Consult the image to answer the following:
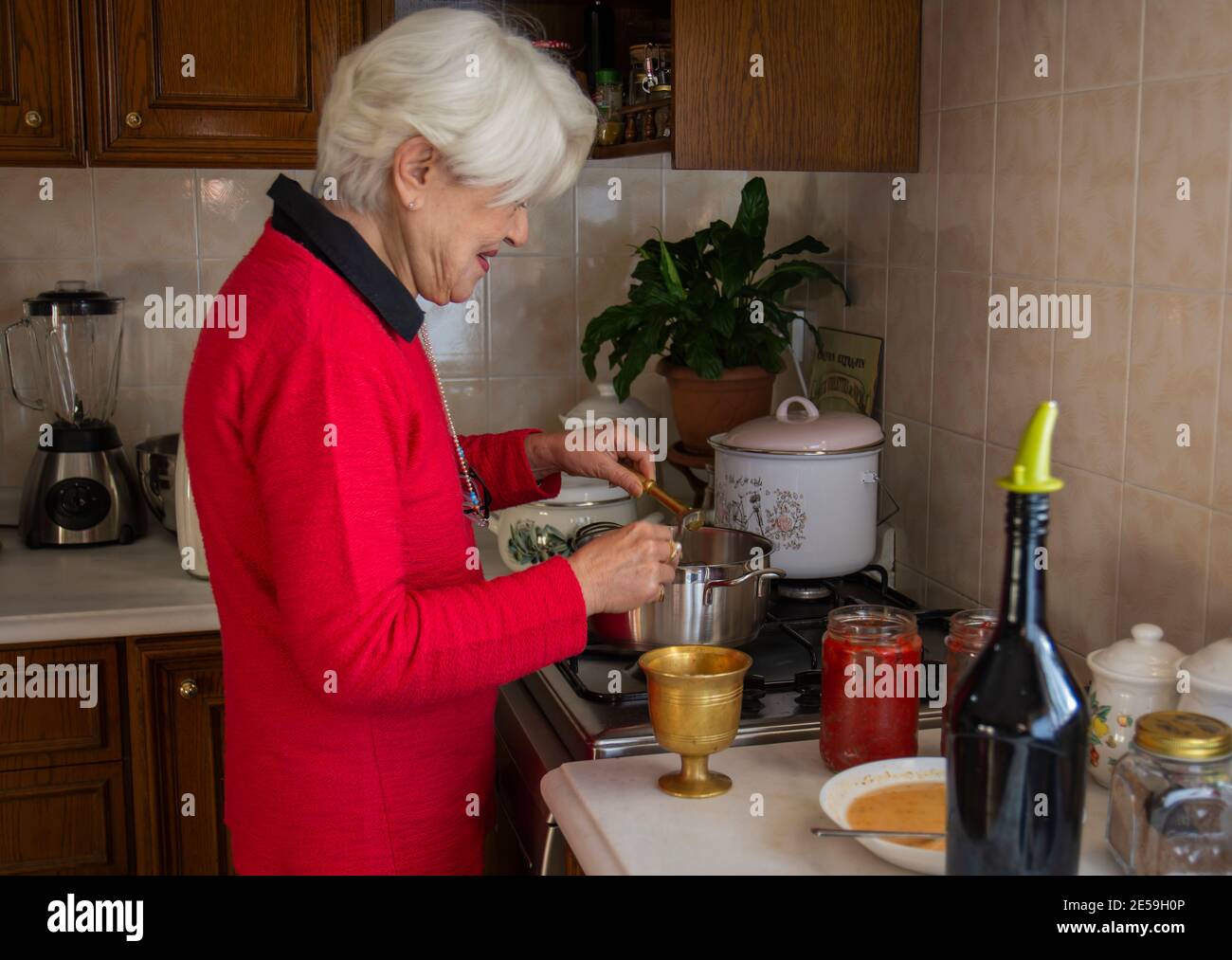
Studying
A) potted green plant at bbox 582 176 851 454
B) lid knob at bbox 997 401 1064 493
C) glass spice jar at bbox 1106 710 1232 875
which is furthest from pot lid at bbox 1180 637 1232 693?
potted green plant at bbox 582 176 851 454

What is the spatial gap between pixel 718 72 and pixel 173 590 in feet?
3.59

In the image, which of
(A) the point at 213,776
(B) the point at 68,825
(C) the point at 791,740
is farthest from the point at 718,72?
(B) the point at 68,825

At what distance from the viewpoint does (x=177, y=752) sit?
6.59ft

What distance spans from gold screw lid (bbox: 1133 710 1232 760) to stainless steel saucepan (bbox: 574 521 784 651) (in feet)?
1.99

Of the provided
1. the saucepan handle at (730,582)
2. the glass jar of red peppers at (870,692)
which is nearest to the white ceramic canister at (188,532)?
the saucepan handle at (730,582)

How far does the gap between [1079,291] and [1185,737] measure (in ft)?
2.41

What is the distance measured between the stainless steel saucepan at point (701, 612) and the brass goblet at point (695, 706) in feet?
0.85

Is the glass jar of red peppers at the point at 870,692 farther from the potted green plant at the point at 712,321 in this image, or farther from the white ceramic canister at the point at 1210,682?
the potted green plant at the point at 712,321

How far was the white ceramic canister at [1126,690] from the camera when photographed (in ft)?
4.04

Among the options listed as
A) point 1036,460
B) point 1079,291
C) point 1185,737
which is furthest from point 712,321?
point 1036,460

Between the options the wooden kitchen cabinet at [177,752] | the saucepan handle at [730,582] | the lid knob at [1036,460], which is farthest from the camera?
the wooden kitchen cabinet at [177,752]

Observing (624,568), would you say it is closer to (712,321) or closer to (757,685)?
(757,685)

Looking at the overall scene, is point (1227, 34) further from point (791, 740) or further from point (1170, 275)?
point (791, 740)

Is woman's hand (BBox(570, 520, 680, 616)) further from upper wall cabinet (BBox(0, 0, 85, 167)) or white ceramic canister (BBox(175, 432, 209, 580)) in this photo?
upper wall cabinet (BBox(0, 0, 85, 167))
